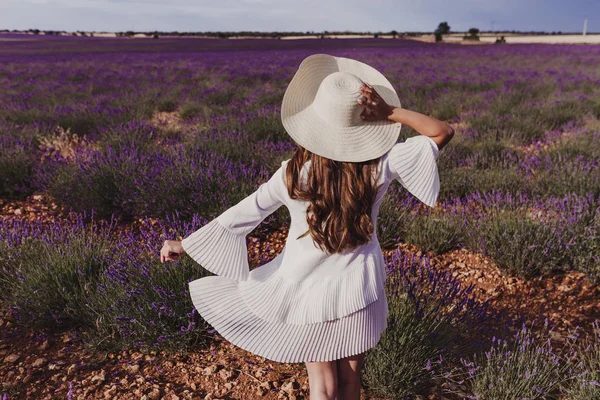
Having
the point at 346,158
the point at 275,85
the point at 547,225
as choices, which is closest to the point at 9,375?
the point at 346,158

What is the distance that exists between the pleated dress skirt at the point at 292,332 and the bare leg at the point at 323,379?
0.38ft

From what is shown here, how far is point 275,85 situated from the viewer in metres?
10.5

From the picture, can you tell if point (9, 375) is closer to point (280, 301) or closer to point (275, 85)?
point (280, 301)

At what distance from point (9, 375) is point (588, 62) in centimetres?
1974

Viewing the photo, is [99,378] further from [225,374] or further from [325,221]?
[325,221]

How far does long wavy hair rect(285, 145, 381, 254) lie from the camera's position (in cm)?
131

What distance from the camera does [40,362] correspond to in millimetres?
2078

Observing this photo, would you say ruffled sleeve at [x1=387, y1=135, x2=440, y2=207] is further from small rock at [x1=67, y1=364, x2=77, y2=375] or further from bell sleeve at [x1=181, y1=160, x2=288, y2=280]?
small rock at [x1=67, y1=364, x2=77, y2=375]

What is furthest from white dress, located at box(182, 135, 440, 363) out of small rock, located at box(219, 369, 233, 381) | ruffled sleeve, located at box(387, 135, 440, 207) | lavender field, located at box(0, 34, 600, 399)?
small rock, located at box(219, 369, 233, 381)

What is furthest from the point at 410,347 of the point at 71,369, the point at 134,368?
the point at 71,369

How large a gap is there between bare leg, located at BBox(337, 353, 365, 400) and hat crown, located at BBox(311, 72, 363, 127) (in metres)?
0.85

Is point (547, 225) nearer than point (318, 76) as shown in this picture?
No

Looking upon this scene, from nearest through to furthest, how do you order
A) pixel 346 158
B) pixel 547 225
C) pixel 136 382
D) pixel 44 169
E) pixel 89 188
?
1. pixel 346 158
2. pixel 136 382
3. pixel 547 225
4. pixel 89 188
5. pixel 44 169

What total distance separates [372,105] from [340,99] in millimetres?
106
